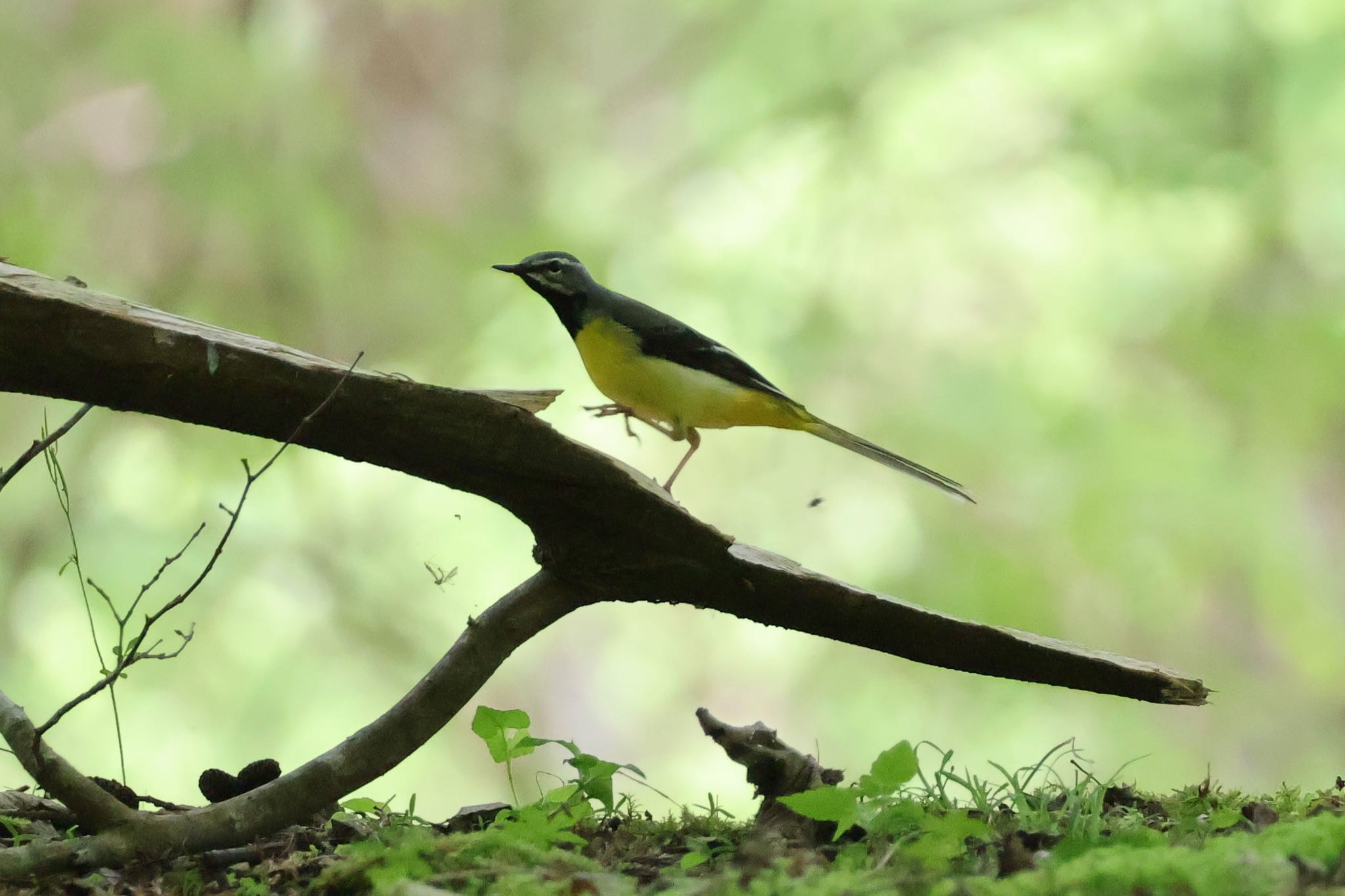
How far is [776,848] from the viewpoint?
166 centimetres

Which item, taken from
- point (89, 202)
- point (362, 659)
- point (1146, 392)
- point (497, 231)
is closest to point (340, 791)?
point (362, 659)

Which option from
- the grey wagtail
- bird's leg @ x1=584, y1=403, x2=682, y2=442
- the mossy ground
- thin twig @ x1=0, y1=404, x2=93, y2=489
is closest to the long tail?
the grey wagtail

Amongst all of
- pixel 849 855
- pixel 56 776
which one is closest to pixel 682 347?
pixel 849 855

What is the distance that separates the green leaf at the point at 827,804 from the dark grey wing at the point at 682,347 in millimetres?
1220

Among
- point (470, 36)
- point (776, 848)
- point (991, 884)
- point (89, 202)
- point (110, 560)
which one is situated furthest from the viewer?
point (470, 36)

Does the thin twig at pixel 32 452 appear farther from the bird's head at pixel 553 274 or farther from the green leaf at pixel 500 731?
the bird's head at pixel 553 274

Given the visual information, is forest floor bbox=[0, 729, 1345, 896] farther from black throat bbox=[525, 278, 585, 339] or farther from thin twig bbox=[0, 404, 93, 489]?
black throat bbox=[525, 278, 585, 339]

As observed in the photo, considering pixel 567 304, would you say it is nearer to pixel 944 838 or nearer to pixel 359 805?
pixel 359 805

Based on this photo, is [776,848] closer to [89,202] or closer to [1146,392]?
[1146,392]

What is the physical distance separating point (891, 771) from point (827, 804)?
0.12 meters

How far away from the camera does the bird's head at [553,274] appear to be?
271cm

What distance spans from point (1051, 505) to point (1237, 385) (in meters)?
0.95

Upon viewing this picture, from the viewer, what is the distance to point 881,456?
8.78 ft

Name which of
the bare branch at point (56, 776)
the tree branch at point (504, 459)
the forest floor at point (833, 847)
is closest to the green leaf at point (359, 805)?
the forest floor at point (833, 847)
